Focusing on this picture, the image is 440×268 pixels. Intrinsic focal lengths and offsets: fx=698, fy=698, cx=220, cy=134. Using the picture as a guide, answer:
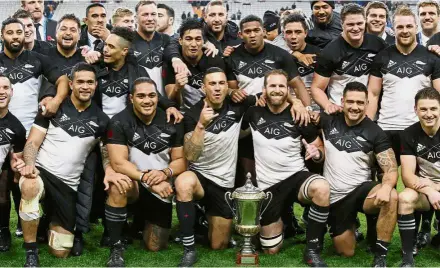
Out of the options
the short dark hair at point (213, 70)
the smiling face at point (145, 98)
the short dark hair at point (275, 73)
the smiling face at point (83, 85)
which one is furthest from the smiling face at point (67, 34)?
the short dark hair at point (275, 73)

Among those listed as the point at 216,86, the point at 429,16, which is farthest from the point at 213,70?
the point at 429,16

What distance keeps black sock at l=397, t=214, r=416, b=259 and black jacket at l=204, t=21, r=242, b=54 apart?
2302 mm

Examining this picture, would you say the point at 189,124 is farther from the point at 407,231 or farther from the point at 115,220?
the point at 407,231

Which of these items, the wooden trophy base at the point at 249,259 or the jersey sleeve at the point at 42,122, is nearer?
the wooden trophy base at the point at 249,259

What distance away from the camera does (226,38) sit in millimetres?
7043

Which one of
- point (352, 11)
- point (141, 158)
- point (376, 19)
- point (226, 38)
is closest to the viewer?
point (141, 158)

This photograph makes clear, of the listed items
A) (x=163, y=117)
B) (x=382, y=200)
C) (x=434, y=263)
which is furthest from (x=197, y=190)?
(x=434, y=263)

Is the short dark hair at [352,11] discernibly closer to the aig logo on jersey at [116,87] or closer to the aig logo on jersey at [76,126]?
the aig logo on jersey at [116,87]

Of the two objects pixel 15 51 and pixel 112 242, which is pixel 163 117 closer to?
pixel 112 242

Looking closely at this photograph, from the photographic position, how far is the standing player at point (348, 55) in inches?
244

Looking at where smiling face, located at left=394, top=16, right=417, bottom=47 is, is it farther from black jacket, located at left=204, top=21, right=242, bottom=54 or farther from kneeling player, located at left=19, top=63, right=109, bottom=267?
kneeling player, located at left=19, top=63, right=109, bottom=267

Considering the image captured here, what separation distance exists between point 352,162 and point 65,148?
2.34 meters

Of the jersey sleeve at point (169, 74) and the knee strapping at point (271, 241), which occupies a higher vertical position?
the jersey sleeve at point (169, 74)

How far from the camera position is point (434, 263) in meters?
5.59
